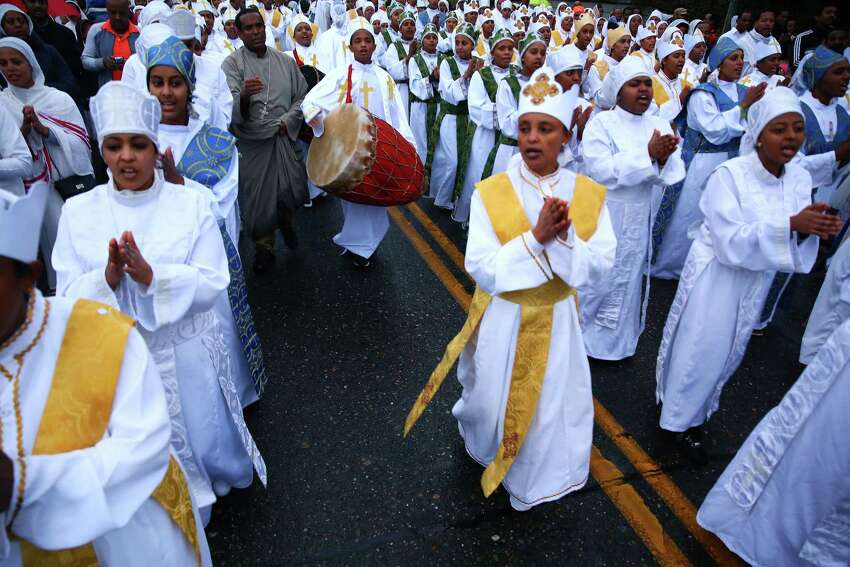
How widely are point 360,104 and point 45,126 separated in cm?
261

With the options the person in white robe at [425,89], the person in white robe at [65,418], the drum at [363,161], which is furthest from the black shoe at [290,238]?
the person in white robe at [65,418]

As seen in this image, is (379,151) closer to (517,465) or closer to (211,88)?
(211,88)

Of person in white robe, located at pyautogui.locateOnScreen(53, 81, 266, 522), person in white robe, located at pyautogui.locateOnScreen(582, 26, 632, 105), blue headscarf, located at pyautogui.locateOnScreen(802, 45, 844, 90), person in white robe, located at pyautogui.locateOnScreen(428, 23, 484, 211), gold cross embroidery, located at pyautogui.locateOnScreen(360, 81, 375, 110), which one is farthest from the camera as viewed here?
person in white robe, located at pyautogui.locateOnScreen(582, 26, 632, 105)

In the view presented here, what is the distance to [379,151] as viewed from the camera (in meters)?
4.71

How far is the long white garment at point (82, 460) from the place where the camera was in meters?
1.27

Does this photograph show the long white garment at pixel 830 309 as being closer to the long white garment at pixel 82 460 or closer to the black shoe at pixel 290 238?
the long white garment at pixel 82 460

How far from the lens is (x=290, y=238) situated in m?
5.79

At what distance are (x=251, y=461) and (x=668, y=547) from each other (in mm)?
2048

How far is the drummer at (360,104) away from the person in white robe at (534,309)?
279 centimetres

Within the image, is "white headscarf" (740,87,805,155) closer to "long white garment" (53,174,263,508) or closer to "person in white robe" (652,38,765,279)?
"person in white robe" (652,38,765,279)

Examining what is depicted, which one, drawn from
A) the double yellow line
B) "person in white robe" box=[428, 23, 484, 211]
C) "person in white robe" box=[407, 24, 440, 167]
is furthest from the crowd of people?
"person in white robe" box=[407, 24, 440, 167]

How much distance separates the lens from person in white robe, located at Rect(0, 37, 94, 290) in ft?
13.4

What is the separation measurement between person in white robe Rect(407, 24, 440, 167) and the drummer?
228 cm

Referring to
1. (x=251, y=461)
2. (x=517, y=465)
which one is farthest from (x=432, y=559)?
(x=251, y=461)
